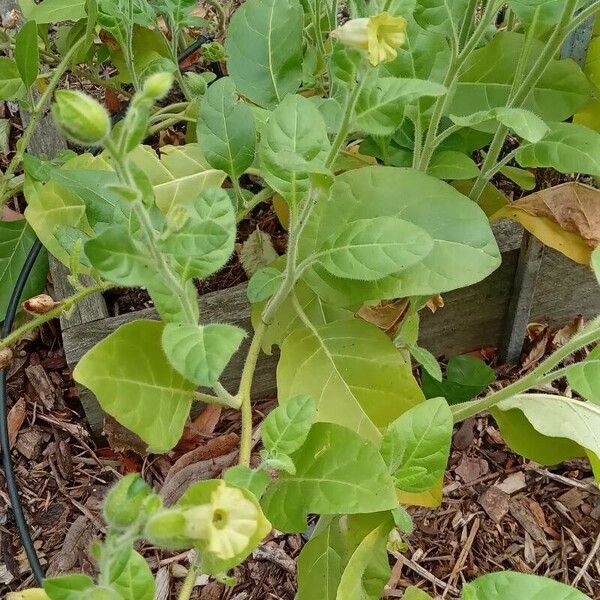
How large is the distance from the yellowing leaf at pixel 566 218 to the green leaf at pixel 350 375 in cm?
32

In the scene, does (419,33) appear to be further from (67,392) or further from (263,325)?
(67,392)

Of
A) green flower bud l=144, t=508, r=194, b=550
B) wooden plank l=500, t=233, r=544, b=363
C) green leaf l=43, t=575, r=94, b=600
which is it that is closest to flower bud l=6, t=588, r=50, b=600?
green leaf l=43, t=575, r=94, b=600

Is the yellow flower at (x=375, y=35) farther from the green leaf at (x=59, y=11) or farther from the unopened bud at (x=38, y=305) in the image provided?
the green leaf at (x=59, y=11)

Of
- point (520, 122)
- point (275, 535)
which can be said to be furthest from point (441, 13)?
point (275, 535)

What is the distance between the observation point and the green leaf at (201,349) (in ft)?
2.17

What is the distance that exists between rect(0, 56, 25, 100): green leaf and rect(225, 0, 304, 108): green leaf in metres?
0.35

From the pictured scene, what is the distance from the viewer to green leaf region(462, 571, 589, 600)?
795 mm

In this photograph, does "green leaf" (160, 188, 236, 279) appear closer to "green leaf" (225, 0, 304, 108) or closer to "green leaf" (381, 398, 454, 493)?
"green leaf" (381, 398, 454, 493)

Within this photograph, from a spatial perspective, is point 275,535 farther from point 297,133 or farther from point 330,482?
point 297,133

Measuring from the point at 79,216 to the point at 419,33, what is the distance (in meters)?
0.55

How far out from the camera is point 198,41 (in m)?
1.49

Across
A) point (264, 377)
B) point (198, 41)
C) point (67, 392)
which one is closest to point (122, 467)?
point (67, 392)

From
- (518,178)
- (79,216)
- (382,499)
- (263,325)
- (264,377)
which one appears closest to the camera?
(382,499)

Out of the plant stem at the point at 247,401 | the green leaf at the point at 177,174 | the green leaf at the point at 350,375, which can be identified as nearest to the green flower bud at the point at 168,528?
the plant stem at the point at 247,401
